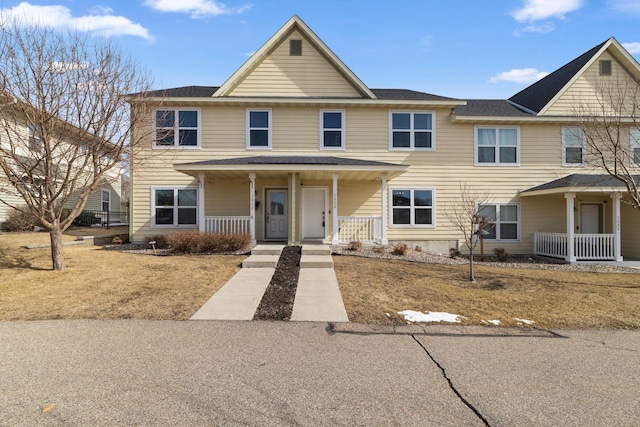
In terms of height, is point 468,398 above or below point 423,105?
below

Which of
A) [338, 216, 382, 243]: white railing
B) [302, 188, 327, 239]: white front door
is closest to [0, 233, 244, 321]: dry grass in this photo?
[302, 188, 327, 239]: white front door

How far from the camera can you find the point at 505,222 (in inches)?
598

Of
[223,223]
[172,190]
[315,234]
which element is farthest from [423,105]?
[172,190]

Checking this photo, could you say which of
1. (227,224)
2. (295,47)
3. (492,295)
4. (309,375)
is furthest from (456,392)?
(295,47)

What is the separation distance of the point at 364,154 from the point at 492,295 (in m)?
8.81

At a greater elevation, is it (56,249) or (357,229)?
(357,229)

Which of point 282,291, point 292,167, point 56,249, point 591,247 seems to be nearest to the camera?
point 282,291

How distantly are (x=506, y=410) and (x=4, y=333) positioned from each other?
6295 millimetres

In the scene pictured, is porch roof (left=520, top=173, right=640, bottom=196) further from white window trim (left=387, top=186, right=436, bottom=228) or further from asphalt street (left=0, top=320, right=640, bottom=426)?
asphalt street (left=0, top=320, right=640, bottom=426)

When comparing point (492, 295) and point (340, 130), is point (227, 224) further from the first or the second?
point (492, 295)

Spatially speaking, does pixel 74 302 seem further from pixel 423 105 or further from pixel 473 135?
pixel 473 135

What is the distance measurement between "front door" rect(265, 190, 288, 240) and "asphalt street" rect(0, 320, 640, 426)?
9.63 metres

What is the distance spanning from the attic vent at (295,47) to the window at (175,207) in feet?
24.3

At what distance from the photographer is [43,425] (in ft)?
8.95
